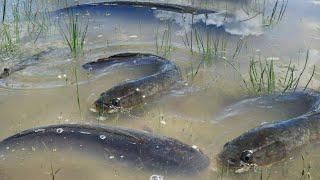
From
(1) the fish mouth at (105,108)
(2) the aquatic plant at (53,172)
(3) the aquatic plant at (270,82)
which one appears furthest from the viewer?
(3) the aquatic plant at (270,82)

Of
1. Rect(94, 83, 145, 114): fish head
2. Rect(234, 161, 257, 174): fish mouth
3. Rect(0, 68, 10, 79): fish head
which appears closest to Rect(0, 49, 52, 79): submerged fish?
Rect(0, 68, 10, 79): fish head

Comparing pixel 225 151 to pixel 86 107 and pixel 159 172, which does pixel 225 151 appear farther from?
pixel 86 107

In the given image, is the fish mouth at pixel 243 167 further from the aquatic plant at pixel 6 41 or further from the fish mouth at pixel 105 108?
the aquatic plant at pixel 6 41

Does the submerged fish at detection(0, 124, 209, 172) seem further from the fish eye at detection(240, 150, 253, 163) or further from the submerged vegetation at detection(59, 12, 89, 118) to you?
the submerged vegetation at detection(59, 12, 89, 118)

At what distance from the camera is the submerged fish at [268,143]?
389 centimetres

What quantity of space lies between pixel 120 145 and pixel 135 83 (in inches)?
58.2

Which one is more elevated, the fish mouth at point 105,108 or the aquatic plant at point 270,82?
the aquatic plant at point 270,82

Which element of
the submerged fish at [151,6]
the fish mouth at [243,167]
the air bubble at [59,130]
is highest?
the submerged fish at [151,6]

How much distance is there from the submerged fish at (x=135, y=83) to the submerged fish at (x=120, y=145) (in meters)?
0.97

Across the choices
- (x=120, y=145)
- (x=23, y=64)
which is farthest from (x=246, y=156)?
(x=23, y=64)

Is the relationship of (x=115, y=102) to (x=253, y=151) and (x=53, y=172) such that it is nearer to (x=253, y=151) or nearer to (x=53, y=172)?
(x=53, y=172)

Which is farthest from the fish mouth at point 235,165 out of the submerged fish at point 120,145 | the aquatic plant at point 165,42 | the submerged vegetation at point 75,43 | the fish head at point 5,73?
the fish head at point 5,73

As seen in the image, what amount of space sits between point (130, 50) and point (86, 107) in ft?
6.04

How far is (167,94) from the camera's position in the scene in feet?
18.1
